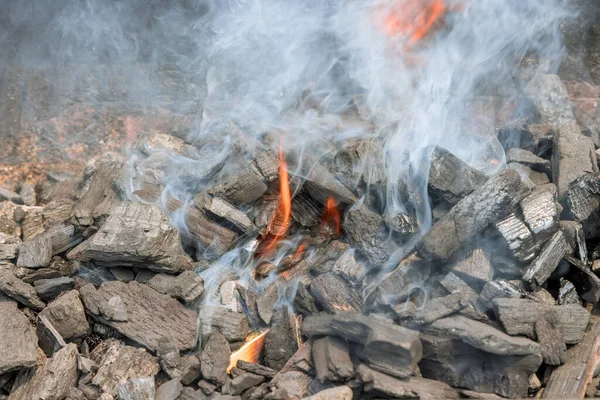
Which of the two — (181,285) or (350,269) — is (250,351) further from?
(350,269)

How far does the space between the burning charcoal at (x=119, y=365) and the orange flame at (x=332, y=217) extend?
150 cm

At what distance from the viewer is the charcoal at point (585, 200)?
3732 millimetres

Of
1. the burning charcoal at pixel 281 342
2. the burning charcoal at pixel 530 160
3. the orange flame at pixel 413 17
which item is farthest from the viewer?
the orange flame at pixel 413 17

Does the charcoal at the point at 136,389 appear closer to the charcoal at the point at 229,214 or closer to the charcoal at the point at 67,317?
the charcoal at the point at 67,317

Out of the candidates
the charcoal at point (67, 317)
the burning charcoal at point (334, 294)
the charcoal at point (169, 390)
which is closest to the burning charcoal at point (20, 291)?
the charcoal at point (67, 317)

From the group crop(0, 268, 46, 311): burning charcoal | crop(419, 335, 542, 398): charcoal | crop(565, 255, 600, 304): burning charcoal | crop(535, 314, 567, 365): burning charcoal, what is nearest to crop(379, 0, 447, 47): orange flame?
crop(565, 255, 600, 304): burning charcoal

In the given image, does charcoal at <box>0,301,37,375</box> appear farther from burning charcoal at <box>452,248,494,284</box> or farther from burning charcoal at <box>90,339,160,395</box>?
burning charcoal at <box>452,248,494,284</box>

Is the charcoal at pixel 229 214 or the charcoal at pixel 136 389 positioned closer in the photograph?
the charcoal at pixel 136 389

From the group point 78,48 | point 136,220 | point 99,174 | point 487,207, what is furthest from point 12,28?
point 487,207

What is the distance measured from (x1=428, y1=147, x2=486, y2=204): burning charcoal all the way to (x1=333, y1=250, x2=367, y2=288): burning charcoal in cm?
68

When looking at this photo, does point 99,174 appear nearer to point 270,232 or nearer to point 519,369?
point 270,232

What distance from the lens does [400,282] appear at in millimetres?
3459

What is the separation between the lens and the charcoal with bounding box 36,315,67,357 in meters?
3.34

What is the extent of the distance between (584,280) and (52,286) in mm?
3344
